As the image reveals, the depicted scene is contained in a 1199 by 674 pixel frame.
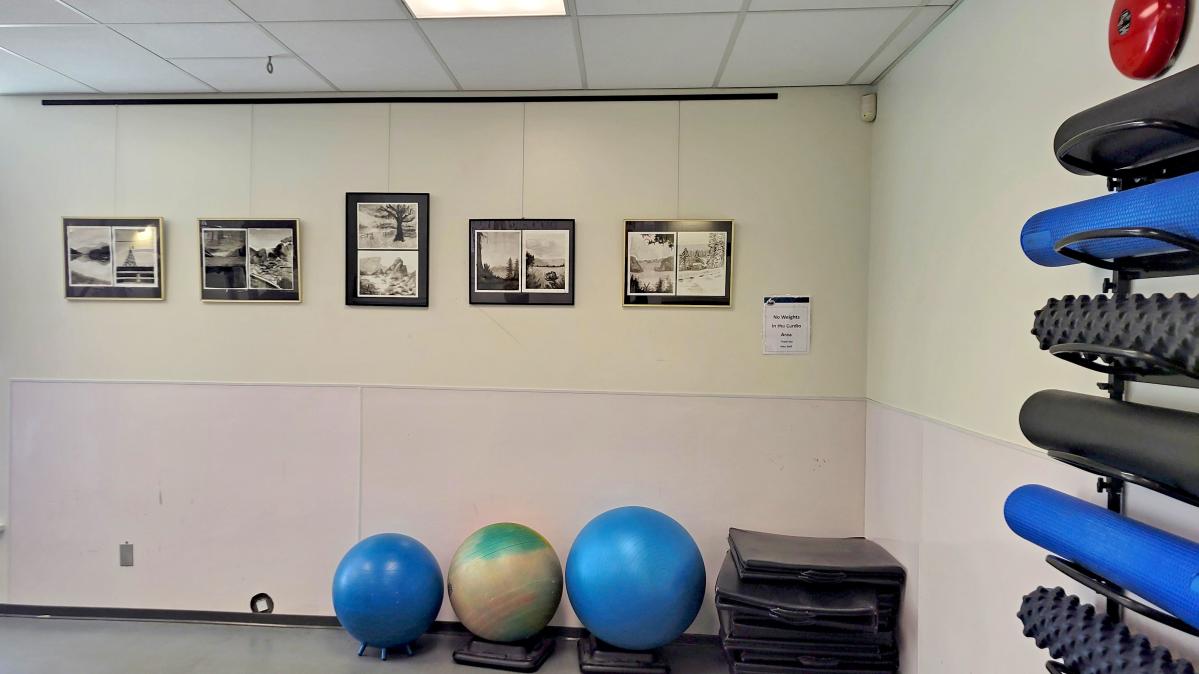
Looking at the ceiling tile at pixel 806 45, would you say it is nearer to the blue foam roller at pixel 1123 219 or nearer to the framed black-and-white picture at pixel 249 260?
the blue foam roller at pixel 1123 219

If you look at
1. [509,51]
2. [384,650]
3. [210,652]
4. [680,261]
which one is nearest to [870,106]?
[680,261]

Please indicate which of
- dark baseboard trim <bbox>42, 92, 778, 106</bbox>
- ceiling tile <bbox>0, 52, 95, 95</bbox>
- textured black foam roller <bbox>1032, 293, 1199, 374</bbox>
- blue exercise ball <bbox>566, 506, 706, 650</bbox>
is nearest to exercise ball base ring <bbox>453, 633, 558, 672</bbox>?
blue exercise ball <bbox>566, 506, 706, 650</bbox>

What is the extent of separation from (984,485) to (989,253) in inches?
31.1

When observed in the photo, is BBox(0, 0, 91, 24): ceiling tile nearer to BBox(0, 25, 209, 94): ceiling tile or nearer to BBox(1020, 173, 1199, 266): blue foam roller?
BBox(0, 25, 209, 94): ceiling tile

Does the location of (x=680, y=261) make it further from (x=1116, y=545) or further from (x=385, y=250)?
(x=1116, y=545)

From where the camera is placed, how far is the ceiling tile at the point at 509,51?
7.69ft

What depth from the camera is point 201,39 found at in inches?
98.9

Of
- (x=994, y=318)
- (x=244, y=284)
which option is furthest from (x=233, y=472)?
(x=994, y=318)

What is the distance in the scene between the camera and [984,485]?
184 cm

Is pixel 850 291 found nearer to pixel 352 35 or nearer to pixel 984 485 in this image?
pixel 984 485

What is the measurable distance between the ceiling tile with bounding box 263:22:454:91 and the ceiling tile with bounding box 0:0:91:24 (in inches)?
31.5

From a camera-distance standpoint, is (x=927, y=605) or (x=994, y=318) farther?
(x=927, y=605)

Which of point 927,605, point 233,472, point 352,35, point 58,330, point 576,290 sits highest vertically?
point 352,35

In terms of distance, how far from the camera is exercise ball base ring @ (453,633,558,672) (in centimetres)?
264
